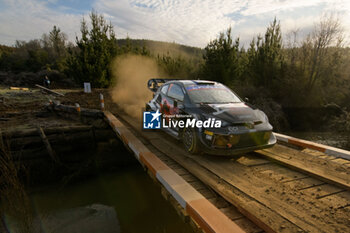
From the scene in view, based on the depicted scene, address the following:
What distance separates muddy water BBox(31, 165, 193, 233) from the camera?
18.9ft

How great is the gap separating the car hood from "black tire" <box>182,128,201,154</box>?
1.72 ft

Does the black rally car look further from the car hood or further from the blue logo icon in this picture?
the blue logo icon

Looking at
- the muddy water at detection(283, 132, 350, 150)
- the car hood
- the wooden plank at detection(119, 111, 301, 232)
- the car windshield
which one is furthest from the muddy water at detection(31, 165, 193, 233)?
the muddy water at detection(283, 132, 350, 150)

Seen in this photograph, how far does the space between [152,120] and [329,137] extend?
1186 centimetres

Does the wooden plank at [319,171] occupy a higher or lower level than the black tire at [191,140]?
lower

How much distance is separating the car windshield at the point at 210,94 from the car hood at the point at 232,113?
12.5 inches

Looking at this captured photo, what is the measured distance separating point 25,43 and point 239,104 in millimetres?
79408

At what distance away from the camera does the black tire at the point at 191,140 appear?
13.4ft

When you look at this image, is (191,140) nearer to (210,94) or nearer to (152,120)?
(210,94)

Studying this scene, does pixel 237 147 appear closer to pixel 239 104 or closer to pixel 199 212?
pixel 239 104

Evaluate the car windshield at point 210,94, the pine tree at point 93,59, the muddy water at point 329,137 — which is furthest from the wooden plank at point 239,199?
the pine tree at point 93,59

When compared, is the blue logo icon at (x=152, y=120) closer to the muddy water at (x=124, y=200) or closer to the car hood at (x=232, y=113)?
the car hood at (x=232, y=113)

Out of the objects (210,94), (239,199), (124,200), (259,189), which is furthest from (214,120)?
(124,200)

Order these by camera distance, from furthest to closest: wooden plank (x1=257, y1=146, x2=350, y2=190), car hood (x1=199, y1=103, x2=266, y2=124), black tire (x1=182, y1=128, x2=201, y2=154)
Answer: black tire (x1=182, y1=128, x2=201, y2=154)
car hood (x1=199, y1=103, x2=266, y2=124)
wooden plank (x1=257, y1=146, x2=350, y2=190)
